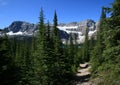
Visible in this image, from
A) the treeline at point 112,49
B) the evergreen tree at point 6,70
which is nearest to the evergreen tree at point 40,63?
the evergreen tree at point 6,70

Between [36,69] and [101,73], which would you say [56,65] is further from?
[101,73]

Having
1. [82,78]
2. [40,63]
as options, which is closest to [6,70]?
[40,63]

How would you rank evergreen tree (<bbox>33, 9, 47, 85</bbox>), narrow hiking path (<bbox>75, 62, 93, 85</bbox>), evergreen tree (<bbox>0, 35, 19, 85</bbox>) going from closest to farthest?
evergreen tree (<bbox>0, 35, 19, 85</bbox>) < evergreen tree (<bbox>33, 9, 47, 85</bbox>) < narrow hiking path (<bbox>75, 62, 93, 85</bbox>)

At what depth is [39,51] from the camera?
33.7m

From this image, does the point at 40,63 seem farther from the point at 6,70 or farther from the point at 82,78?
the point at 82,78

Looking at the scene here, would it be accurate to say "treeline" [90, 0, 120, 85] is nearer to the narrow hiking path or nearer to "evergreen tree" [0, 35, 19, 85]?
"evergreen tree" [0, 35, 19, 85]

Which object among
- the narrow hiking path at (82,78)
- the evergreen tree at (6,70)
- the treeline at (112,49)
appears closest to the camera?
the treeline at (112,49)

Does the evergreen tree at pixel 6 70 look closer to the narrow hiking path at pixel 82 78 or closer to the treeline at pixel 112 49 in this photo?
the treeline at pixel 112 49

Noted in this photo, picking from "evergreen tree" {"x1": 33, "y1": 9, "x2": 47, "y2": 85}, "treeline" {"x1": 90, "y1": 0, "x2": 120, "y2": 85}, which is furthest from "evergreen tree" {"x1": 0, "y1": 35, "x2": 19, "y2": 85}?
"evergreen tree" {"x1": 33, "y1": 9, "x2": 47, "y2": 85}

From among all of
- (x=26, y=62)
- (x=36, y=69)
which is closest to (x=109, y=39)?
(x=36, y=69)

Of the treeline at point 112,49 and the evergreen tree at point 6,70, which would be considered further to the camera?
the evergreen tree at point 6,70

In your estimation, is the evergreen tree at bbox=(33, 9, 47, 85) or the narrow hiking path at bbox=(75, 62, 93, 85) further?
the narrow hiking path at bbox=(75, 62, 93, 85)

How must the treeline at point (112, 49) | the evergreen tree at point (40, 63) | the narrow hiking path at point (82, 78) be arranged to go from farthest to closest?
the narrow hiking path at point (82, 78) < the evergreen tree at point (40, 63) < the treeline at point (112, 49)

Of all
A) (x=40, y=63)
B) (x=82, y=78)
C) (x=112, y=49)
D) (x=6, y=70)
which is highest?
(x=112, y=49)
